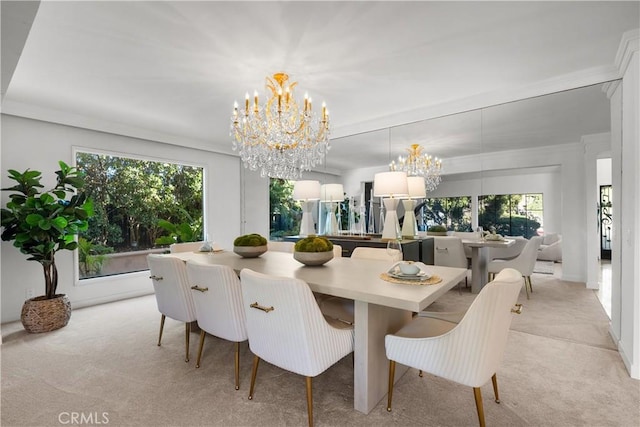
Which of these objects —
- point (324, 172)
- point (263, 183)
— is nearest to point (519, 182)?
point (324, 172)

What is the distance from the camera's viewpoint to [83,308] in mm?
3848

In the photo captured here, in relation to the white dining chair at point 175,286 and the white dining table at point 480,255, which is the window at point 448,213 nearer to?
the white dining table at point 480,255

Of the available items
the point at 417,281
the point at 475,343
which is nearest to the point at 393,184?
the point at 417,281

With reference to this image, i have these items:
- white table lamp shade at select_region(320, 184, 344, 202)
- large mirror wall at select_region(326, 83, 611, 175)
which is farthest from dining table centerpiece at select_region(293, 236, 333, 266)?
white table lamp shade at select_region(320, 184, 344, 202)

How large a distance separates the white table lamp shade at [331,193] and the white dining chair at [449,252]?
4.72 feet

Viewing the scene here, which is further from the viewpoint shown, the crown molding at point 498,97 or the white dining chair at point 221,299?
the crown molding at point 498,97

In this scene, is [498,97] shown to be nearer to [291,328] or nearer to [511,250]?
[511,250]

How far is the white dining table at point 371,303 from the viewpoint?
1486 mm

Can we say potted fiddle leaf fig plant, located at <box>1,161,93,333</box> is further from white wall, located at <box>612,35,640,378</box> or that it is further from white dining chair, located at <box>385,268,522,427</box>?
white wall, located at <box>612,35,640,378</box>

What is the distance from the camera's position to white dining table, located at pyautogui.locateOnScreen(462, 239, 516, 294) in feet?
9.71

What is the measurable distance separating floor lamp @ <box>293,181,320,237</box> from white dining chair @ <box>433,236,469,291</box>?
172cm

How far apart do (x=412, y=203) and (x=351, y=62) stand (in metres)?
1.75

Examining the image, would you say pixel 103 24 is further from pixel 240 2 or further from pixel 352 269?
pixel 352 269

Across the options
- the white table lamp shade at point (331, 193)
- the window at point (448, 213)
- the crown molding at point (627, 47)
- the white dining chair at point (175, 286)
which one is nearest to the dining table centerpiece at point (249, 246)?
the white dining chair at point (175, 286)
